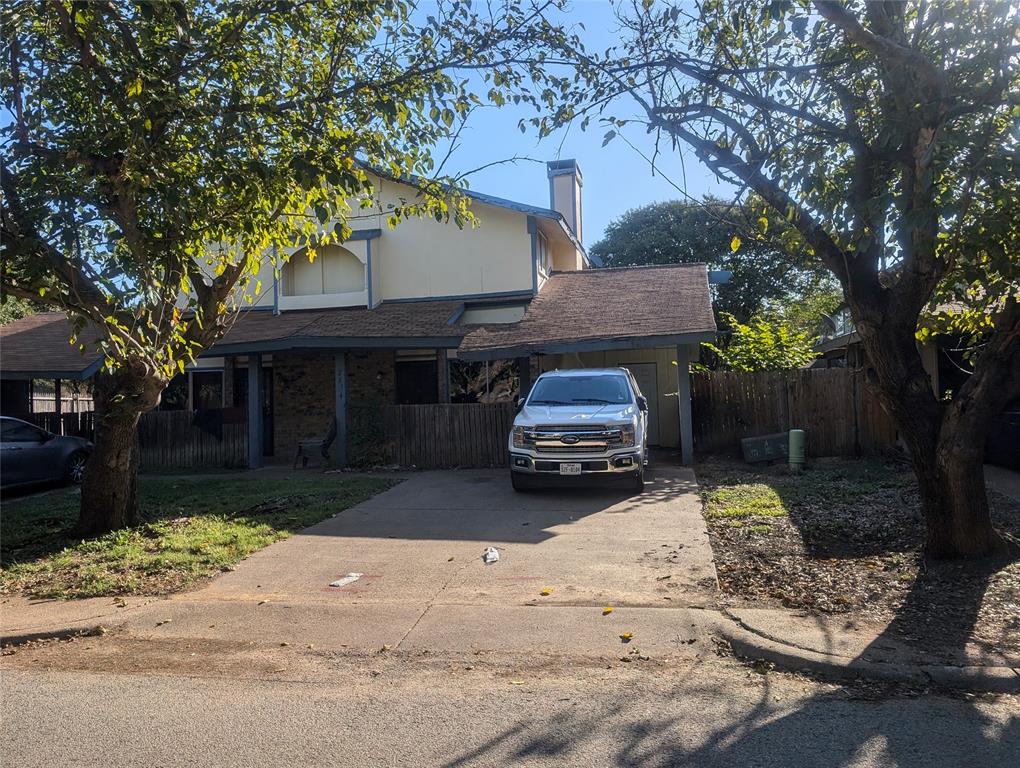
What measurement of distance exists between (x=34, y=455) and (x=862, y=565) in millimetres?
13214

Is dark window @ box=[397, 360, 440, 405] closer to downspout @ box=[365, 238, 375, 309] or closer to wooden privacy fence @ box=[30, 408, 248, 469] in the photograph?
downspout @ box=[365, 238, 375, 309]

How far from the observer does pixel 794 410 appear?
1505 centimetres

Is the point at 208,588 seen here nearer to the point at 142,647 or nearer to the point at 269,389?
the point at 142,647

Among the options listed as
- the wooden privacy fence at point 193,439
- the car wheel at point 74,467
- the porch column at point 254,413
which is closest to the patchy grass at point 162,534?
the car wheel at point 74,467

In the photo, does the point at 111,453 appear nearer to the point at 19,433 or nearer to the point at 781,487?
the point at 19,433

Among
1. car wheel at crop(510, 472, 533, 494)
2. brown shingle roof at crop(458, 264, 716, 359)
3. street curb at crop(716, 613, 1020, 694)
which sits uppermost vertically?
brown shingle roof at crop(458, 264, 716, 359)

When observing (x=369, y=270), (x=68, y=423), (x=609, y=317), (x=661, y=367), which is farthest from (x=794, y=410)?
(x=68, y=423)

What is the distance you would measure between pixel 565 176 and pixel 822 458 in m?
12.1

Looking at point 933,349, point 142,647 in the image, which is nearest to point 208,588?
point 142,647

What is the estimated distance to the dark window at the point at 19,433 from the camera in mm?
13016

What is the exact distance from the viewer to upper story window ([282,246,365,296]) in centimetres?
1847

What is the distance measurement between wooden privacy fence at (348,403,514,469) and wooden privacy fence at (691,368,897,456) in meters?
4.29

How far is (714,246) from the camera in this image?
3136 cm

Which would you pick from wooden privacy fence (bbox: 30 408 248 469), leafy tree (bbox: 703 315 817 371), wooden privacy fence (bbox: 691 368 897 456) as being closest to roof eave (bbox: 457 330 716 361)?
wooden privacy fence (bbox: 691 368 897 456)
